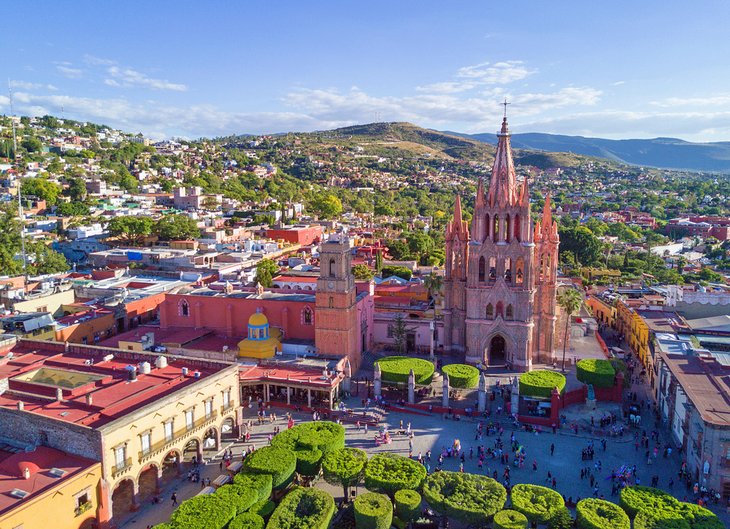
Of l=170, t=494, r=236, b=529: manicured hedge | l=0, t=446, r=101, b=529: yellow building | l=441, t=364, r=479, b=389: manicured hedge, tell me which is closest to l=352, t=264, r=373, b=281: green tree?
l=441, t=364, r=479, b=389: manicured hedge

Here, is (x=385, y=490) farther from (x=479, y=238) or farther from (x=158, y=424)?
(x=479, y=238)

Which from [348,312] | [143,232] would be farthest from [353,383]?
[143,232]

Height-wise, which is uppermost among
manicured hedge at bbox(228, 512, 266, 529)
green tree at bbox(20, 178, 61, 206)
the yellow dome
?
green tree at bbox(20, 178, 61, 206)

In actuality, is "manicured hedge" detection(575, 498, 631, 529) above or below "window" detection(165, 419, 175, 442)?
below

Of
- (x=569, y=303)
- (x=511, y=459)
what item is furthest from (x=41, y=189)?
(x=511, y=459)

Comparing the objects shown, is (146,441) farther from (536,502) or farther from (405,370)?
(405,370)

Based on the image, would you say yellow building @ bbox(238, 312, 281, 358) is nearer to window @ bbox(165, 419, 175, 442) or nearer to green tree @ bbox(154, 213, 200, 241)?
window @ bbox(165, 419, 175, 442)

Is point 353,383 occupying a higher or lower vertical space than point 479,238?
lower
